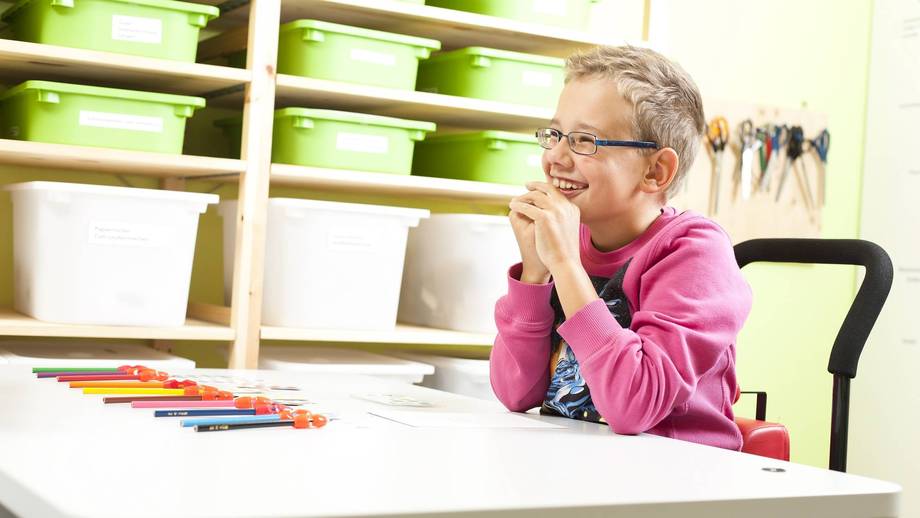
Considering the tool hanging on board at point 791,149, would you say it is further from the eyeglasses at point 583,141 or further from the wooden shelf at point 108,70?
the eyeglasses at point 583,141

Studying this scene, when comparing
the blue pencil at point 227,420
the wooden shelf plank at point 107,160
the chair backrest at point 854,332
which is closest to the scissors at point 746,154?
the wooden shelf plank at point 107,160

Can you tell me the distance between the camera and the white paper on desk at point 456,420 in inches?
42.9

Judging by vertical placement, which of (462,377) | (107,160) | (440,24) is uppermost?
(440,24)

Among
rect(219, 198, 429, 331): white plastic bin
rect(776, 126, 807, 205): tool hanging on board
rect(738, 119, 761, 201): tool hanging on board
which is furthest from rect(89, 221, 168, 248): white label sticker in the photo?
rect(776, 126, 807, 205): tool hanging on board

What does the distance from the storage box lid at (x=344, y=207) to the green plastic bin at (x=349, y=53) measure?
0.25 metres

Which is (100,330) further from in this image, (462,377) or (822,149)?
(822,149)

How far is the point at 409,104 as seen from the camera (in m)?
2.28

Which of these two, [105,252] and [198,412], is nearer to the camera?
[198,412]

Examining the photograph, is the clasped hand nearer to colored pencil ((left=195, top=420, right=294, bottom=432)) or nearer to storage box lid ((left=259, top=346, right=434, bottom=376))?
colored pencil ((left=195, top=420, right=294, bottom=432))

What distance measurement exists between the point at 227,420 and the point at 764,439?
27.4 inches

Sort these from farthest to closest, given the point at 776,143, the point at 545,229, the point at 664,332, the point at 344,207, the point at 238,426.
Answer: the point at 776,143 < the point at 344,207 < the point at 545,229 < the point at 664,332 < the point at 238,426

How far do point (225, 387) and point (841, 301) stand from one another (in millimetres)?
2417

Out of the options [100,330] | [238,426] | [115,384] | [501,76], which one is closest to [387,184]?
[501,76]

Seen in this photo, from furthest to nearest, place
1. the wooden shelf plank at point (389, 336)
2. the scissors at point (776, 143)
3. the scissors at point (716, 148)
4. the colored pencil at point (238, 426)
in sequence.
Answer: the scissors at point (776, 143) < the scissors at point (716, 148) < the wooden shelf plank at point (389, 336) < the colored pencil at point (238, 426)
